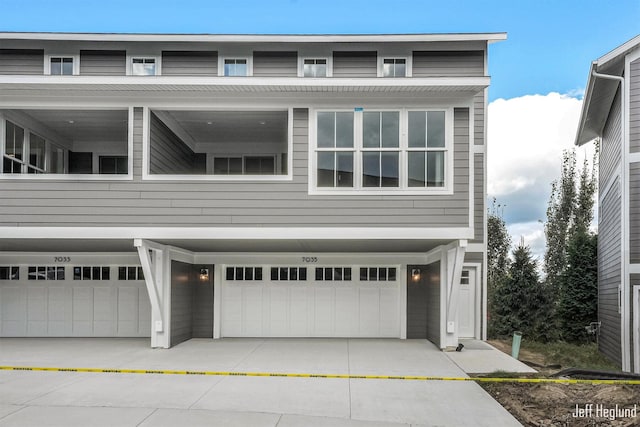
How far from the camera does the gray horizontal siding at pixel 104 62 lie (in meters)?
14.5

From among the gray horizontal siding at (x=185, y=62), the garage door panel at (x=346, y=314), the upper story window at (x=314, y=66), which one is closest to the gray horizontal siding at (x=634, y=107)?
the garage door panel at (x=346, y=314)

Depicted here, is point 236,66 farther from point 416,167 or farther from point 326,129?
point 416,167

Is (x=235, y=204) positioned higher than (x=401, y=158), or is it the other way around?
(x=401, y=158)

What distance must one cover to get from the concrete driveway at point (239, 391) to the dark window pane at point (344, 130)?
399 centimetres

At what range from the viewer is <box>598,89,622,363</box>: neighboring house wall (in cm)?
1190

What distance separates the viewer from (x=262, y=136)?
1271 cm

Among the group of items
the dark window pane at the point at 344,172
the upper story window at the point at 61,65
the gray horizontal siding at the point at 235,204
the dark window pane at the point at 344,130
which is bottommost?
the gray horizontal siding at the point at 235,204

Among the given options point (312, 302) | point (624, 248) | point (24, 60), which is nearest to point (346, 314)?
point (312, 302)

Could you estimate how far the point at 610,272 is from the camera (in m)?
13.0

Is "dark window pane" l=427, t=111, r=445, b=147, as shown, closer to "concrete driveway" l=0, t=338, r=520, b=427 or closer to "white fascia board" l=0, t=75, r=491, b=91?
"white fascia board" l=0, t=75, r=491, b=91

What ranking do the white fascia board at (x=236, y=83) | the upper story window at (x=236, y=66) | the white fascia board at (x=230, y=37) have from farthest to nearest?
1. the upper story window at (x=236, y=66)
2. the white fascia board at (x=230, y=37)
3. the white fascia board at (x=236, y=83)

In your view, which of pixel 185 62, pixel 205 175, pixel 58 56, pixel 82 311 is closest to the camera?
pixel 205 175

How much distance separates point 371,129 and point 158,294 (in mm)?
5418

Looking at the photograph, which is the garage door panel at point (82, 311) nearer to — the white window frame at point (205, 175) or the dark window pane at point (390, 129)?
the white window frame at point (205, 175)
